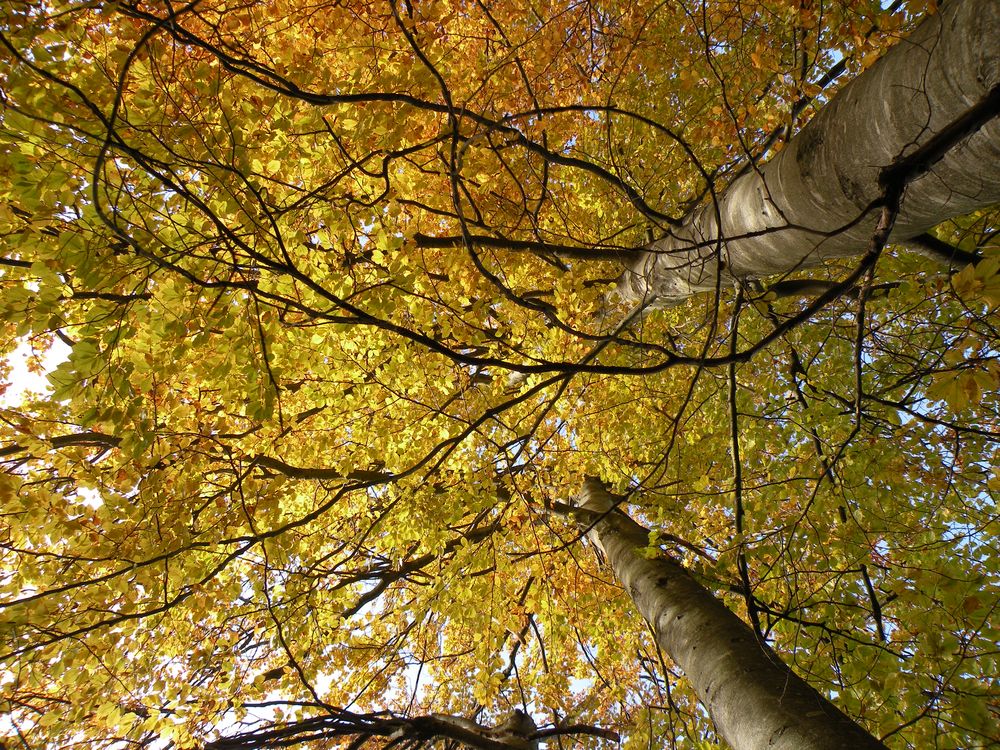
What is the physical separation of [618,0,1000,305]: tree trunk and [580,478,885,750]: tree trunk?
4.45 feet

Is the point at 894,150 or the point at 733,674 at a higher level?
the point at 894,150

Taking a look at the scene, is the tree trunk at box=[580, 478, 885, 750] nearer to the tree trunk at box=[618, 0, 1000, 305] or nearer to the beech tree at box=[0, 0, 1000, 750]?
the beech tree at box=[0, 0, 1000, 750]

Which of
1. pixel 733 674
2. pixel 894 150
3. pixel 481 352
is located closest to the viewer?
pixel 894 150

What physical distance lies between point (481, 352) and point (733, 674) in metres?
3.93

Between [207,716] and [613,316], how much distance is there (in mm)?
4888

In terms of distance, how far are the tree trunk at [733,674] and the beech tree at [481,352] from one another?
0.06ft

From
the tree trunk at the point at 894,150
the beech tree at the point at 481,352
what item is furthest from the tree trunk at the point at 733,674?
the tree trunk at the point at 894,150

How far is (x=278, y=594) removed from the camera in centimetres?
380

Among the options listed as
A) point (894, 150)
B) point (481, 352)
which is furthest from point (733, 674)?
point (481, 352)

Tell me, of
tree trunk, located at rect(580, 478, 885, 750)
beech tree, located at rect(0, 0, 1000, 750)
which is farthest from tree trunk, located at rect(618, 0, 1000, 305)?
tree trunk, located at rect(580, 478, 885, 750)

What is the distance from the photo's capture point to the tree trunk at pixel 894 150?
1.13 m

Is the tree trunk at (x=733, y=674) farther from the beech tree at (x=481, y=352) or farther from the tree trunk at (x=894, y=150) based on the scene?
the tree trunk at (x=894, y=150)

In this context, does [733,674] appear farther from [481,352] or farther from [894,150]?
[481,352]

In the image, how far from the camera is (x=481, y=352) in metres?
5.43
